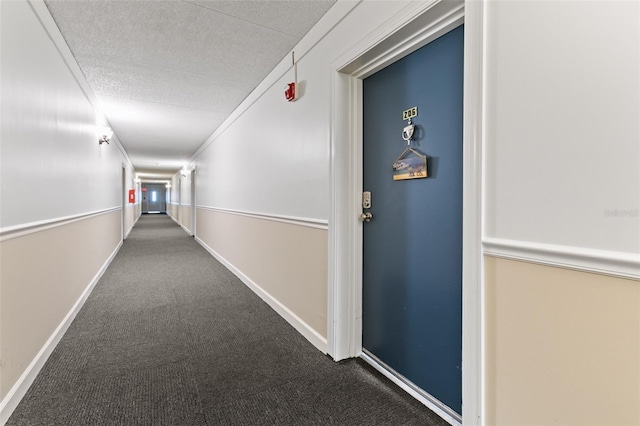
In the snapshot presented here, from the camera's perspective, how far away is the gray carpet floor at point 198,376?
1.51m

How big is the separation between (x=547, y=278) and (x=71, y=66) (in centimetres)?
367

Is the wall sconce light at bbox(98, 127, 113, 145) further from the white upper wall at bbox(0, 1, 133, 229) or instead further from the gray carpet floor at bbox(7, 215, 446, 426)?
the gray carpet floor at bbox(7, 215, 446, 426)

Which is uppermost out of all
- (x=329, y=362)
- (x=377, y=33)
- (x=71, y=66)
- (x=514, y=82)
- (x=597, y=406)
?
(x=71, y=66)

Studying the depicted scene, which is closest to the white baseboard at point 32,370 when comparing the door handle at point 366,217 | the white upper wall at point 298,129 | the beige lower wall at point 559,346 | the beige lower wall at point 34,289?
the beige lower wall at point 34,289

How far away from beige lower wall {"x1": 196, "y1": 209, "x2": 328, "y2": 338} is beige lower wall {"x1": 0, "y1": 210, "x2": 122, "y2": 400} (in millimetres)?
1704

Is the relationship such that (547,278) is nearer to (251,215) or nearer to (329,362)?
(329,362)

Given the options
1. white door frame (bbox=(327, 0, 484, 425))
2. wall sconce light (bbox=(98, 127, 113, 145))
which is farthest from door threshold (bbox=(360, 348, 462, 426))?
wall sconce light (bbox=(98, 127, 113, 145))

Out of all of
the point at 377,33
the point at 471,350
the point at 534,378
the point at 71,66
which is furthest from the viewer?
the point at 71,66

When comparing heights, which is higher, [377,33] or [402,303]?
[377,33]

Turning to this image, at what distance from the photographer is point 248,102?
3.72 m

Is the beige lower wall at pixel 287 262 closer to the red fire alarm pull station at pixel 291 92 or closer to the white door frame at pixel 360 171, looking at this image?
the white door frame at pixel 360 171

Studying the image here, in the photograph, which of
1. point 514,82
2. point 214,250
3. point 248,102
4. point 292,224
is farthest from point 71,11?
point 214,250

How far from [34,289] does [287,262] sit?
1.73 meters

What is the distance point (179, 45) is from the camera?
246 centimetres
